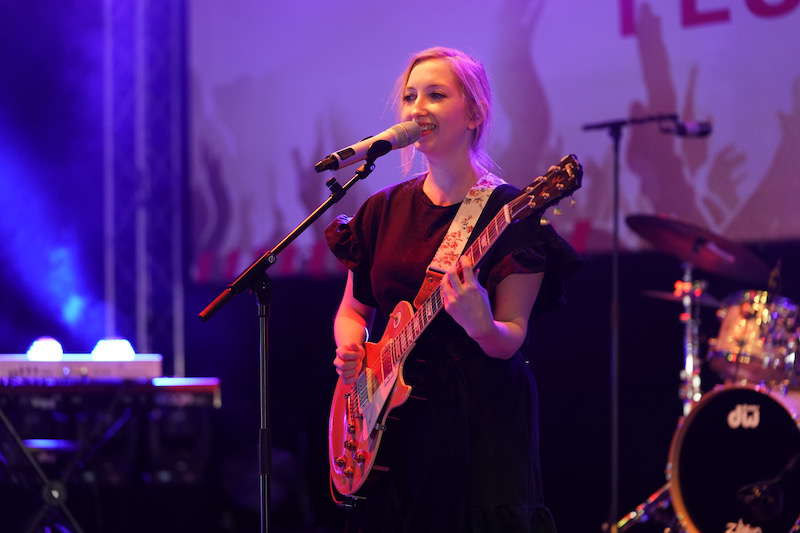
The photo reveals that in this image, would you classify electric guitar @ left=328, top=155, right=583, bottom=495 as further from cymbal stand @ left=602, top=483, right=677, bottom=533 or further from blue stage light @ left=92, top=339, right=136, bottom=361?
cymbal stand @ left=602, top=483, right=677, bottom=533

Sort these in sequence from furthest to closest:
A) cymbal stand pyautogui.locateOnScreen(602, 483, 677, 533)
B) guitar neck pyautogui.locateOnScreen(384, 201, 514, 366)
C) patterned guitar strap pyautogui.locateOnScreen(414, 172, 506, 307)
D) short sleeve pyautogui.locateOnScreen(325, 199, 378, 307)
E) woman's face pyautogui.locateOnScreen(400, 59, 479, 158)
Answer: cymbal stand pyautogui.locateOnScreen(602, 483, 677, 533) < short sleeve pyautogui.locateOnScreen(325, 199, 378, 307) < woman's face pyautogui.locateOnScreen(400, 59, 479, 158) < patterned guitar strap pyautogui.locateOnScreen(414, 172, 506, 307) < guitar neck pyautogui.locateOnScreen(384, 201, 514, 366)

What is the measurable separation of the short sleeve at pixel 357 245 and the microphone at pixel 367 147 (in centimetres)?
28

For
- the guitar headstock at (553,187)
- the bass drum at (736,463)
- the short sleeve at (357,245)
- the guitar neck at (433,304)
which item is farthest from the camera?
the bass drum at (736,463)

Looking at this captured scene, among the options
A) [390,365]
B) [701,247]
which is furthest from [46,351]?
[701,247]

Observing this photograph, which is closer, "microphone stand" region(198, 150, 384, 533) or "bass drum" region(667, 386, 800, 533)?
Result: "microphone stand" region(198, 150, 384, 533)

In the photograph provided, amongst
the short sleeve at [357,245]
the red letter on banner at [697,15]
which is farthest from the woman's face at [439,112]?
the red letter on banner at [697,15]

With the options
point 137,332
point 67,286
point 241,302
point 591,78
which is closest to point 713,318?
point 591,78

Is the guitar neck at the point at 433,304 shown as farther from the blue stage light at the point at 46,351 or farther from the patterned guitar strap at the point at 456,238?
the blue stage light at the point at 46,351

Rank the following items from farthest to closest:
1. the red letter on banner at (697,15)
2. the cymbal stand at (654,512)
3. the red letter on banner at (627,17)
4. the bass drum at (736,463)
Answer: the red letter on banner at (627,17), the red letter on banner at (697,15), the cymbal stand at (654,512), the bass drum at (736,463)

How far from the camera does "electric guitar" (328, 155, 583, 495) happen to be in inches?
87.3

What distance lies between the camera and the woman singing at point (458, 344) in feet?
7.61

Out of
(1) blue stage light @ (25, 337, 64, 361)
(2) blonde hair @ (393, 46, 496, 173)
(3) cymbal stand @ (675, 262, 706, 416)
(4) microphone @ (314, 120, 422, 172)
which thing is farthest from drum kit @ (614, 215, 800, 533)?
(1) blue stage light @ (25, 337, 64, 361)

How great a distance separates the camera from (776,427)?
4.03 m

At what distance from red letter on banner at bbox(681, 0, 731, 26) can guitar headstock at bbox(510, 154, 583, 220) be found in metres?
3.25
